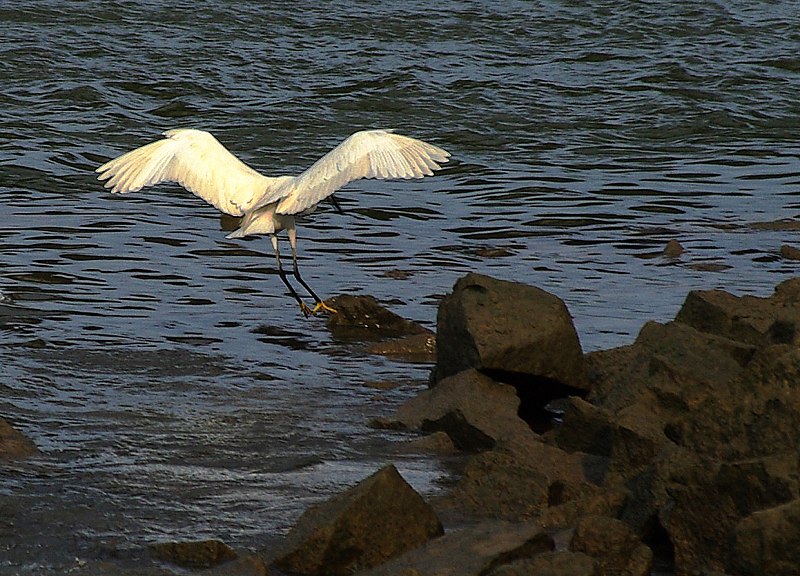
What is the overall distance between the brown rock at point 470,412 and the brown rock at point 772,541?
1864 mm

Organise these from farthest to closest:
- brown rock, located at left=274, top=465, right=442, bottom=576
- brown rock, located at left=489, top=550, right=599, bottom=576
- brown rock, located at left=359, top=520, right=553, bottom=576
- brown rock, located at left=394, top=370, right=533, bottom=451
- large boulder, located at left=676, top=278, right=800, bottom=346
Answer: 1. large boulder, located at left=676, top=278, right=800, bottom=346
2. brown rock, located at left=394, top=370, right=533, bottom=451
3. brown rock, located at left=274, top=465, right=442, bottom=576
4. brown rock, located at left=359, top=520, right=553, bottom=576
5. brown rock, located at left=489, top=550, right=599, bottom=576

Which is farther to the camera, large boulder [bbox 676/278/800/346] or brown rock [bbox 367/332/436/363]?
brown rock [bbox 367/332/436/363]

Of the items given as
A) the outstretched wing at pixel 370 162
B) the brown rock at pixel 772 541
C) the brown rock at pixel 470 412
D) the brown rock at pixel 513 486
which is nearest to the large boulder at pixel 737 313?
A: the brown rock at pixel 470 412

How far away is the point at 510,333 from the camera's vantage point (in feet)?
19.8

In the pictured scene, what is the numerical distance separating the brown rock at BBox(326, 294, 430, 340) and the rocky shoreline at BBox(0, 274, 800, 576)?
1696 mm

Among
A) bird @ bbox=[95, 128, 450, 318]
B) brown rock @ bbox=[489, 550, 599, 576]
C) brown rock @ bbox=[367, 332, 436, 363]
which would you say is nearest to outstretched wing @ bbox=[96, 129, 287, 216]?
bird @ bbox=[95, 128, 450, 318]

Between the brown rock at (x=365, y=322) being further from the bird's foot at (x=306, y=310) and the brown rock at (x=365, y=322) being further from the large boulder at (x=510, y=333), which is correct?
the large boulder at (x=510, y=333)

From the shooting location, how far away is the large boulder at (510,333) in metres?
6.02

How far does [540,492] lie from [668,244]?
19.4ft

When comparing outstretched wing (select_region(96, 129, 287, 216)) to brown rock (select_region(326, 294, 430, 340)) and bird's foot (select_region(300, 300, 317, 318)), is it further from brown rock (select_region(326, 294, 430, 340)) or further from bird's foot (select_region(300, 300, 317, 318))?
brown rock (select_region(326, 294, 430, 340))

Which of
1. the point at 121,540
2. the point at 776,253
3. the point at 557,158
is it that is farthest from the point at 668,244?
the point at 121,540

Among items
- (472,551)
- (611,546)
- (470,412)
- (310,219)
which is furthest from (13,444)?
(310,219)

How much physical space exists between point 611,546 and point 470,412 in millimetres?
1623

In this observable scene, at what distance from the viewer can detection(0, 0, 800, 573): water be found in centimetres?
566
